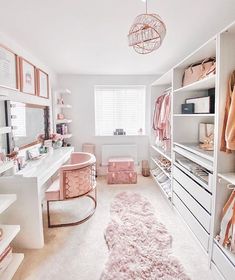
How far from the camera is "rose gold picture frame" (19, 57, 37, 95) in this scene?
2347 mm

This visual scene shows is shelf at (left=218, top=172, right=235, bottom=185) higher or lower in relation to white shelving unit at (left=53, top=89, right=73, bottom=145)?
lower

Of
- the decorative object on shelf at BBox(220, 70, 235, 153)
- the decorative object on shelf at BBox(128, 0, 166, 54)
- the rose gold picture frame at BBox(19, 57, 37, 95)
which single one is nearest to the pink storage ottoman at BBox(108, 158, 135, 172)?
the rose gold picture frame at BBox(19, 57, 37, 95)

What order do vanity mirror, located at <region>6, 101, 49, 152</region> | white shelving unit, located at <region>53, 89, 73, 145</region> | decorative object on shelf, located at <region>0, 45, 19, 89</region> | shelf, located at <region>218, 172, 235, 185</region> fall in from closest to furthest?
shelf, located at <region>218, 172, 235, 185</region>
decorative object on shelf, located at <region>0, 45, 19, 89</region>
vanity mirror, located at <region>6, 101, 49, 152</region>
white shelving unit, located at <region>53, 89, 73, 145</region>

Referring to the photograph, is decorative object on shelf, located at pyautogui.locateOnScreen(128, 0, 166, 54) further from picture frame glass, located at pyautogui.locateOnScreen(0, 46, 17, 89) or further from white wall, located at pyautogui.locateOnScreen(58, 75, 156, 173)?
white wall, located at pyautogui.locateOnScreen(58, 75, 156, 173)

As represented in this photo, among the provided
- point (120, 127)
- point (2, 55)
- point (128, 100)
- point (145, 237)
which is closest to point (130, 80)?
point (128, 100)

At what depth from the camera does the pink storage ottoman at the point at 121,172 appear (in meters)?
3.74

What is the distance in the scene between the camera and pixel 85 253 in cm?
185

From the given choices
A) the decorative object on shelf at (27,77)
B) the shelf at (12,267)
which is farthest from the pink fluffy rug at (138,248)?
the decorative object on shelf at (27,77)

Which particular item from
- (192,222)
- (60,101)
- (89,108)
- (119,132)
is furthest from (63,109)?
(192,222)

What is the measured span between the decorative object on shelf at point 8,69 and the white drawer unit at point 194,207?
2.23m

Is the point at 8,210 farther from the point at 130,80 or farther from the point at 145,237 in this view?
the point at 130,80

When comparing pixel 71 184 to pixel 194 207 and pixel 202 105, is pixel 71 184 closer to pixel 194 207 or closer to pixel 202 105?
pixel 194 207

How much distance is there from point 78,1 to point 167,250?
2243 millimetres

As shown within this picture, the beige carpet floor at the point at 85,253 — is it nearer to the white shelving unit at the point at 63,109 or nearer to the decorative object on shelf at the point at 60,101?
the white shelving unit at the point at 63,109
